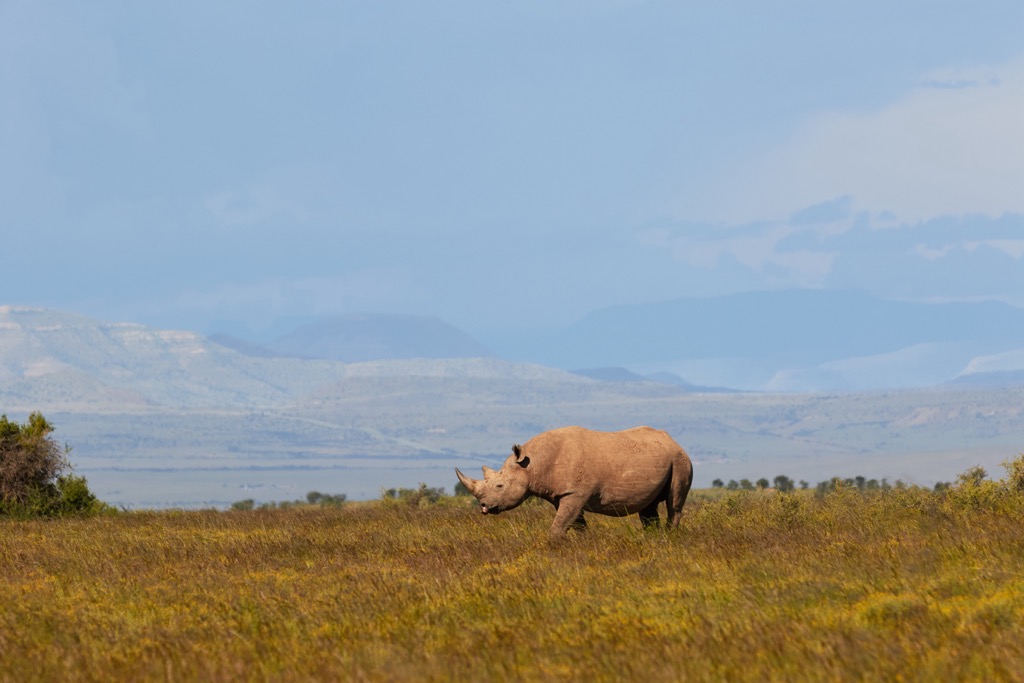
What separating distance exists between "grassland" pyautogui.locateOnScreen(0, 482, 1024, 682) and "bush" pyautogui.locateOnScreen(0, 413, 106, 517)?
8.21 m

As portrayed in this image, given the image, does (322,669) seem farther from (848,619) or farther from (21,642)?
(848,619)

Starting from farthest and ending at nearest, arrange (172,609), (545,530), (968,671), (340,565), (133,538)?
1. (133,538)
2. (545,530)
3. (340,565)
4. (172,609)
5. (968,671)

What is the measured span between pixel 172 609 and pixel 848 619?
6299 mm

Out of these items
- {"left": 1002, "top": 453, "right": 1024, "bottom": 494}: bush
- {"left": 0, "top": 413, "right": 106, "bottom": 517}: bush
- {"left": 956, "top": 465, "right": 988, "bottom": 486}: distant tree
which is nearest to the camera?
{"left": 1002, "top": 453, "right": 1024, "bottom": 494}: bush

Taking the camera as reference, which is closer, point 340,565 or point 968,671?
point 968,671

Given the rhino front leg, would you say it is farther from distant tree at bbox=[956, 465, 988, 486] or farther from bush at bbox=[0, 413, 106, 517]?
bush at bbox=[0, 413, 106, 517]

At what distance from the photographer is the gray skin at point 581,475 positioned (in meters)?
17.3

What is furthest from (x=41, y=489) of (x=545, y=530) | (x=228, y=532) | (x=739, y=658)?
(x=739, y=658)

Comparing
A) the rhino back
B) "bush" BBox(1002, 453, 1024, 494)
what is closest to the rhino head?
the rhino back

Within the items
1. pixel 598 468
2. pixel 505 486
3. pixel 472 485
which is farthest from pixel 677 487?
pixel 472 485

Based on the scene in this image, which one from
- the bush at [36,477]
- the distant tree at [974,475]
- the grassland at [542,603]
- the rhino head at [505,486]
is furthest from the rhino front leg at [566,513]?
the bush at [36,477]

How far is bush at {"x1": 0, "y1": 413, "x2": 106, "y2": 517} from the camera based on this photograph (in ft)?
87.8

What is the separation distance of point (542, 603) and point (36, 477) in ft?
59.4

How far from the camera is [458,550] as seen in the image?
641 inches
